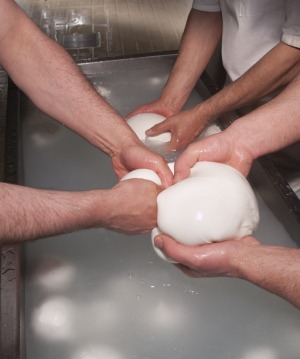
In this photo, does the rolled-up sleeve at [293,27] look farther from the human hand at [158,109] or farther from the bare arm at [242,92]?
the human hand at [158,109]

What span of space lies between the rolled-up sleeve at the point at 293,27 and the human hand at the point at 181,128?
1.54 ft

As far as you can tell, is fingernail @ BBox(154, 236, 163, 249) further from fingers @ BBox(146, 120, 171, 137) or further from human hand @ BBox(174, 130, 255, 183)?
fingers @ BBox(146, 120, 171, 137)

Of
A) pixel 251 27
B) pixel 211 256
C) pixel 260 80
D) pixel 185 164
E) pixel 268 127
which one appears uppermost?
pixel 251 27

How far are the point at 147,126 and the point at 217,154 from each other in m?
0.52

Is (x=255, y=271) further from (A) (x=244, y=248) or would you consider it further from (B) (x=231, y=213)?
(B) (x=231, y=213)

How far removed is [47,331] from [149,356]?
0.35 meters

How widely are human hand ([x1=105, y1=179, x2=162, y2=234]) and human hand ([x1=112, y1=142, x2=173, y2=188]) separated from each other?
0.22ft

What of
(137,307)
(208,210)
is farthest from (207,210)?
(137,307)

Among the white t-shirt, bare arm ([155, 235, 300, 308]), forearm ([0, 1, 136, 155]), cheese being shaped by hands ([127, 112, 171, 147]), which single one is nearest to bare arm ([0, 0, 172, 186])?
forearm ([0, 1, 136, 155])

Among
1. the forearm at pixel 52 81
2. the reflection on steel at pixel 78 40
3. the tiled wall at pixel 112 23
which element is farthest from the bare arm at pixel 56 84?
the reflection on steel at pixel 78 40

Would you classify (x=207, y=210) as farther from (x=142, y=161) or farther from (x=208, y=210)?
(x=142, y=161)

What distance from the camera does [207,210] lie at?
53.3 inches

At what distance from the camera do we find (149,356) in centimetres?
141

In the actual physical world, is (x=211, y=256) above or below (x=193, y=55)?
below
